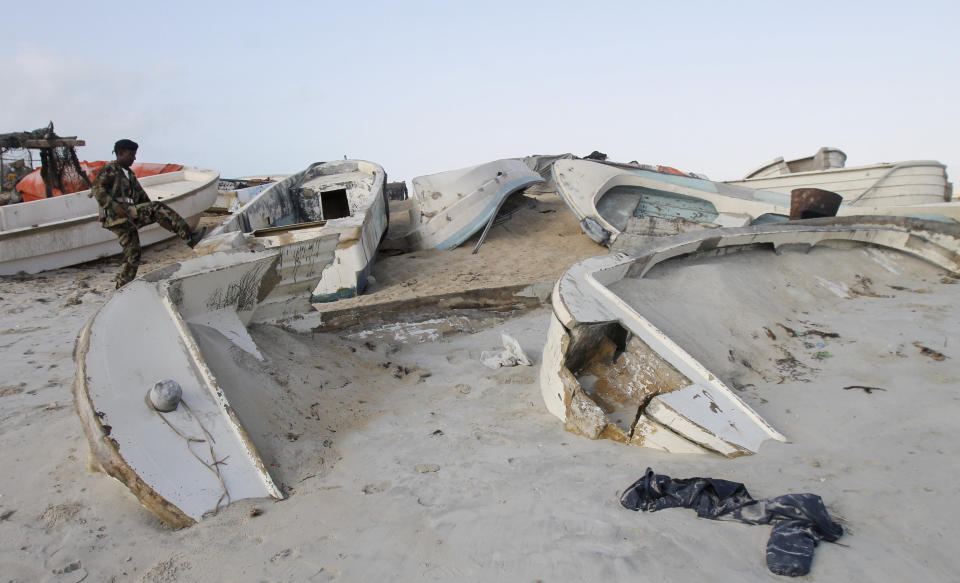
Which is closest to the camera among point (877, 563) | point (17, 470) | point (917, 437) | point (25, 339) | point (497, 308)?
point (877, 563)

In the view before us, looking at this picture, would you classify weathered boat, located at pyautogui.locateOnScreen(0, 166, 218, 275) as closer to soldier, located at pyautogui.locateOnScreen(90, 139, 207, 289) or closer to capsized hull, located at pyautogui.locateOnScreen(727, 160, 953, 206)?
soldier, located at pyautogui.locateOnScreen(90, 139, 207, 289)

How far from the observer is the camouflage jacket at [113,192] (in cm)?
513

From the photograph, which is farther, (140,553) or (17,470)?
(17,470)

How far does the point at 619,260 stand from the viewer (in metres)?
3.83

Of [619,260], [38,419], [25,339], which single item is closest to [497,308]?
[619,260]

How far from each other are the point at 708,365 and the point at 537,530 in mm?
1669

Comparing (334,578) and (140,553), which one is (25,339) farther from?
(334,578)

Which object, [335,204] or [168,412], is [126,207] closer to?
[168,412]

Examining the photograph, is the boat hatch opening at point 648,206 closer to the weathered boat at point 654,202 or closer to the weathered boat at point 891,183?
the weathered boat at point 654,202

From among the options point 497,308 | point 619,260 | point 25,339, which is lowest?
point 497,308

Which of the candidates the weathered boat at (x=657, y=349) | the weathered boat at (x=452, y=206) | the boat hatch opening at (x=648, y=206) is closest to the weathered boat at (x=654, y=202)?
the boat hatch opening at (x=648, y=206)

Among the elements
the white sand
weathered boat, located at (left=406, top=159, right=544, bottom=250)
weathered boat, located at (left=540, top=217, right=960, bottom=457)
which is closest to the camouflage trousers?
the white sand

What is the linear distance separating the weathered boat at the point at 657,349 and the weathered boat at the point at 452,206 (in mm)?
4890

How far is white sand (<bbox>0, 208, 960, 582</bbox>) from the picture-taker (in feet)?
5.33
